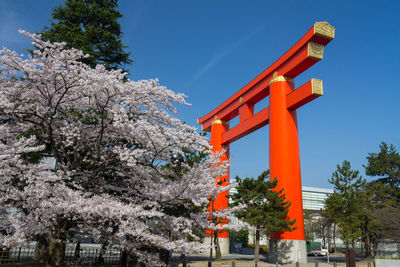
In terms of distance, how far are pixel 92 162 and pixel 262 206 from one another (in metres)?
14.8

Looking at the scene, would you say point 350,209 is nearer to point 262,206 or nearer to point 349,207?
point 349,207

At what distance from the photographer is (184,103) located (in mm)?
11234

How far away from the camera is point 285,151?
23.6 m

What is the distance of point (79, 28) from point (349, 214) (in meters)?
28.4

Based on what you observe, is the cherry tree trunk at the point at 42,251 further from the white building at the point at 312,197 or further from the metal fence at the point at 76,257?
the white building at the point at 312,197

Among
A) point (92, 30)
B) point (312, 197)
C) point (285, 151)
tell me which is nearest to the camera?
point (92, 30)

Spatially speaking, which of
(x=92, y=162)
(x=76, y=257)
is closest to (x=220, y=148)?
(x=76, y=257)

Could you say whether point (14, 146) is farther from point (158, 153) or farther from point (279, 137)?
point (279, 137)

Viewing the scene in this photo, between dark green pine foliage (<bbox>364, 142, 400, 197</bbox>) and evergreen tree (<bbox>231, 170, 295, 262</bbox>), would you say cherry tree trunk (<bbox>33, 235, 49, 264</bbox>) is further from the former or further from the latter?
dark green pine foliage (<bbox>364, 142, 400, 197</bbox>)

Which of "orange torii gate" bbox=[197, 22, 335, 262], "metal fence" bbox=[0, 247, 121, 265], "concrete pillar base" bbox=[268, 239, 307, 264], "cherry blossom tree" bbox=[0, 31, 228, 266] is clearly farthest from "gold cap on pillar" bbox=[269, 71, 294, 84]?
"metal fence" bbox=[0, 247, 121, 265]

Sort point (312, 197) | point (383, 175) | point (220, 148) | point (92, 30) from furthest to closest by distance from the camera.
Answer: point (312, 197), point (383, 175), point (220, 148), point (92, 30)

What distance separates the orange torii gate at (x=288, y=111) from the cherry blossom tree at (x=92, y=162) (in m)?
13.5

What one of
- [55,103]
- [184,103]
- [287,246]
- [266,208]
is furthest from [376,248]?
[55,103]

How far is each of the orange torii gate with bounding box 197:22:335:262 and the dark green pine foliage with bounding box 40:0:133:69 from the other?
1250 centimetres
